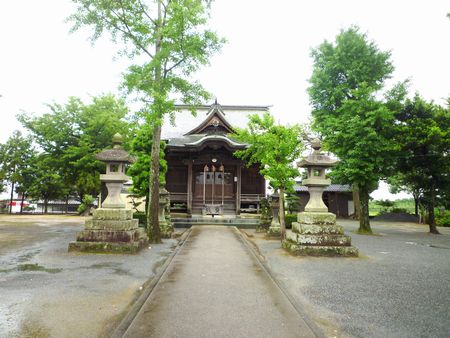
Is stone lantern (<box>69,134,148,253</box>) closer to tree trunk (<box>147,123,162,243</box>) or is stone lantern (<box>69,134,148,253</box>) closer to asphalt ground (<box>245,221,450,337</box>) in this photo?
tree trunk (<box>147,123,162,243</box>)

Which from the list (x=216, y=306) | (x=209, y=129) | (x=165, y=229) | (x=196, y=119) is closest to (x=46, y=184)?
(x=196, y=119)

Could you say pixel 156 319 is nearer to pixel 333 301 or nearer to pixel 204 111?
pixel 333 301

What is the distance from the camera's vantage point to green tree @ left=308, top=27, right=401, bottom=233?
13836 millimetres

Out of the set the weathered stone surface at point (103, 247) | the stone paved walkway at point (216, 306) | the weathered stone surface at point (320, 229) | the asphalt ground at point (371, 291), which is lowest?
the asphalt ground at point (371, 291)

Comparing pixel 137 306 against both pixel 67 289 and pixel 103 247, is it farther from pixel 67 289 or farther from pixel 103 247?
pixel 103 247

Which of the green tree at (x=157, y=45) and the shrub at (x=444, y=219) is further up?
the green tree at (x=157, y=45)

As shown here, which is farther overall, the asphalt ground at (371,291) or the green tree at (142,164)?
the green tree at (142,164)

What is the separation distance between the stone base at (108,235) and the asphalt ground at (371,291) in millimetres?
4219

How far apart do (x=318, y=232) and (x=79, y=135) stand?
23.3m

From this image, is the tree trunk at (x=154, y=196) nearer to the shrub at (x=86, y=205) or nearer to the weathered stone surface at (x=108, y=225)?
the weathered stone surface at (x=108, y=225)

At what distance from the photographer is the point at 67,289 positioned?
187 inches

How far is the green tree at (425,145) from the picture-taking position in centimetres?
1507

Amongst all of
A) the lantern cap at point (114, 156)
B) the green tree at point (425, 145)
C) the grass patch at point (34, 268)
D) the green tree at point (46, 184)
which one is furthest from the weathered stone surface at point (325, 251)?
the green tree at point (46, 184)

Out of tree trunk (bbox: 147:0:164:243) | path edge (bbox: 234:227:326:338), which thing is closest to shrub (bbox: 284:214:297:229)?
tree trunk (bbox: 147:0:164:243)
